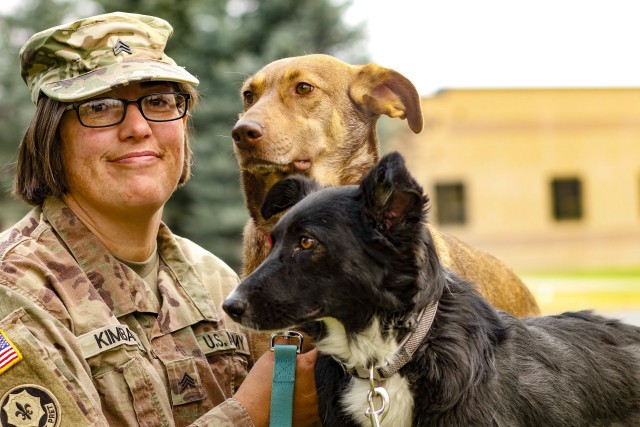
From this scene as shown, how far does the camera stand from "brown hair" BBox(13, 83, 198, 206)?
3338 mm

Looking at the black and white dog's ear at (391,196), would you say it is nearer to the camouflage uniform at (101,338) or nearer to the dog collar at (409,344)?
the dog collar at (409,344)

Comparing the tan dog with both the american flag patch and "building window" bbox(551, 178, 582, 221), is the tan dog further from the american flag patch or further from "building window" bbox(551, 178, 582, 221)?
"building window" bbox(551, 178, 582, 221)

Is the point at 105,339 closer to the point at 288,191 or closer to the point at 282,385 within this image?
the point at 282,385

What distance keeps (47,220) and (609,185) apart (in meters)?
32.7

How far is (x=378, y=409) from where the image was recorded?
2.83 metres

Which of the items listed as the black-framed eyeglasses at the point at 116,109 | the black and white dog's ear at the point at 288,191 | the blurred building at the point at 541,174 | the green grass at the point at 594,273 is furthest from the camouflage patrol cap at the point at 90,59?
the blurred building at the point at 541,174

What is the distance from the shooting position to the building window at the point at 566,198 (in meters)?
33.3

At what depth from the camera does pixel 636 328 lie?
3.57m

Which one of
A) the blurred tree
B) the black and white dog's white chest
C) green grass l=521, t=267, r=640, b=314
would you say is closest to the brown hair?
the black and white dog's white chest

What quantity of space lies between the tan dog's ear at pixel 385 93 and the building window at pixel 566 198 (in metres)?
30.4

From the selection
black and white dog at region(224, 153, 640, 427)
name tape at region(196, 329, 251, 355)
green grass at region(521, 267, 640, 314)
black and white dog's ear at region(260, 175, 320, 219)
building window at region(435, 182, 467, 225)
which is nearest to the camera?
black and white dog at region(224, 153, 640, 427)

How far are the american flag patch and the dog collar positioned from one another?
48.1 inches

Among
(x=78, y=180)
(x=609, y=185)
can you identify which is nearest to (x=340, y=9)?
(x=78, y=180)

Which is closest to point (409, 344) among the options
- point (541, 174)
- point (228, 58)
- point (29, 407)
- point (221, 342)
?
point (221, 342)
